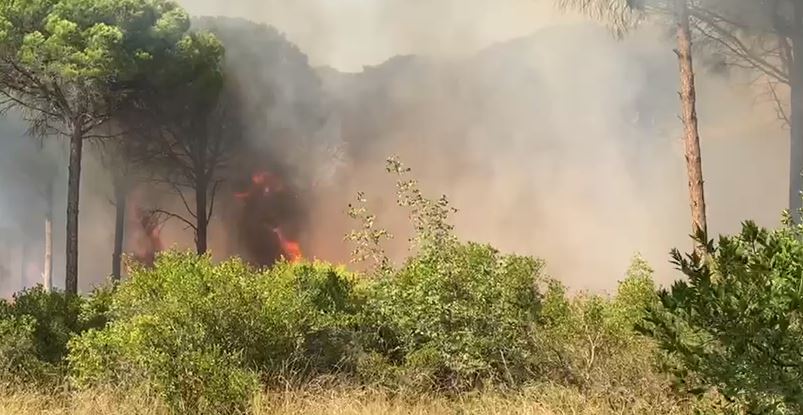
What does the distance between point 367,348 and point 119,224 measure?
14084 millimetres

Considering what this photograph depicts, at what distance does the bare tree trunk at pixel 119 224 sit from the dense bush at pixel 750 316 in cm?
1810

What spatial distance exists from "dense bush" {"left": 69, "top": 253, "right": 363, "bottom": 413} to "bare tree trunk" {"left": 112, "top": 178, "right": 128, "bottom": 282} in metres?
12.5

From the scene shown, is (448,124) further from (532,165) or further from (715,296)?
(715,296)

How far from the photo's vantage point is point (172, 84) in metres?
15.8

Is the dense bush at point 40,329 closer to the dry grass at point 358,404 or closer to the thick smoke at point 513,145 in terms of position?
the dry grass at point 358,404

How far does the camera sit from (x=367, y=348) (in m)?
7.10

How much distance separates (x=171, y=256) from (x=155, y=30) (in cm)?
827

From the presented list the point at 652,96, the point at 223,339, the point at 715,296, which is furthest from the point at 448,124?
the point at 715,296

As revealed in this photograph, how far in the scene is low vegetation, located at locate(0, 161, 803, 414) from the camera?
5.46 metres

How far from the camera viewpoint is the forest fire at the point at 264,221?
68.3 feet

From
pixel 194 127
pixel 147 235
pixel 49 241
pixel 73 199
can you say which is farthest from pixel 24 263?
pixel 73 199

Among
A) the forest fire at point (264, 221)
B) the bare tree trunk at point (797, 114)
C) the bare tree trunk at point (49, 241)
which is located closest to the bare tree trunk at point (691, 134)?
the bare tree trunk at point (797, 114)

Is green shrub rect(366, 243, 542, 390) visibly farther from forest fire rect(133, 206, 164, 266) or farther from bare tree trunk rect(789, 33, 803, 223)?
forest fire rect(133, 206, 164, 266)

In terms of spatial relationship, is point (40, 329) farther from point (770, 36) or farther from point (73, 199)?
point (770, 36)
